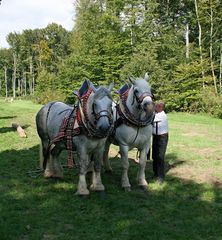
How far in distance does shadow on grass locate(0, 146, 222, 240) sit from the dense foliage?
59.1 feet

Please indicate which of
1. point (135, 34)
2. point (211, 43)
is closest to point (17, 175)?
point (211, 43)

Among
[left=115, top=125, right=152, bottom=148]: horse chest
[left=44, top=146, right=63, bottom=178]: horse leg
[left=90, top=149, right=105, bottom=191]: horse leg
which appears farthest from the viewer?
[left=44, top=146, right=63, bottom=178]: horse leg

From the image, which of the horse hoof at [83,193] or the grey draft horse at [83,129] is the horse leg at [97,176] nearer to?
the grey draft horse at [83,129]

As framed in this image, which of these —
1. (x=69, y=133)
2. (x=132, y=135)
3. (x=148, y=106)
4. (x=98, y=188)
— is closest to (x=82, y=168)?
(x=98, y=188)

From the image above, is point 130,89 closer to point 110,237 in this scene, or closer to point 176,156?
point 110,237

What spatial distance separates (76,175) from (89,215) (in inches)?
99.8

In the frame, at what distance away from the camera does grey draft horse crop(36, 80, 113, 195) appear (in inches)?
243

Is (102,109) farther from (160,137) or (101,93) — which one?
(160,137)

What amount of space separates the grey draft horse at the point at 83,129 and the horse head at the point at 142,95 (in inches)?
22.8

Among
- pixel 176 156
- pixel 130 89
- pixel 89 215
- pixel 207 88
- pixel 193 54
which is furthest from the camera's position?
pixel 193 54

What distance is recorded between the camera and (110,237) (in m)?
5.12

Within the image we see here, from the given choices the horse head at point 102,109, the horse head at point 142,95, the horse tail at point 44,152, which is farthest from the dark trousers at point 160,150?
the horse tail at point 44,152

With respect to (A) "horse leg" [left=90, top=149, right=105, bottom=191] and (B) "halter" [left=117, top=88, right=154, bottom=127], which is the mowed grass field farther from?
(B) "halter" [left=117, top=88, right=154, bottom=127]

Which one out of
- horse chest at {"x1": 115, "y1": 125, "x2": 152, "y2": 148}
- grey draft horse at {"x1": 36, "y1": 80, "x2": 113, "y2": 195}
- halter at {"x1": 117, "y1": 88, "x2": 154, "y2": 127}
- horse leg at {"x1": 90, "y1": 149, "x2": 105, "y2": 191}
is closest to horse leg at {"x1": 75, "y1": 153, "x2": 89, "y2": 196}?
grey draft horse at {"x1": 36, "y1": 80, "x2": 113, "y2": 195}
